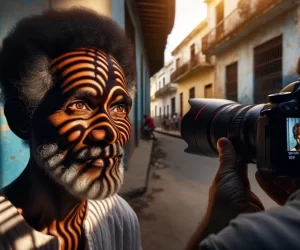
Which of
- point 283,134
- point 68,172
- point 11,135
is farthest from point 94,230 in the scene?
point 11,135

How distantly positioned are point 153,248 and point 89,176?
1811mm

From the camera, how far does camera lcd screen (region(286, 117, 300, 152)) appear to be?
699mm

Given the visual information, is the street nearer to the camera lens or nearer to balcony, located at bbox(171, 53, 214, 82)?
the camera lens

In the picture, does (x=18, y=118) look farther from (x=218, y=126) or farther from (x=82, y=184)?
(x=218, y=126)

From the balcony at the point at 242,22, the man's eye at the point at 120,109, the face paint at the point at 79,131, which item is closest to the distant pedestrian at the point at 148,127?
the balcony at the point at 242,22

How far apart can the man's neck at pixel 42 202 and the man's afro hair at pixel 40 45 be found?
0.26 meters

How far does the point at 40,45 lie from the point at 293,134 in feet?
2.85

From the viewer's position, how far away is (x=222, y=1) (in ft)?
45.0

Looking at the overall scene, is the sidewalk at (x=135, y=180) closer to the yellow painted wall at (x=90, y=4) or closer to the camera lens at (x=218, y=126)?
the yellow painted wall at (x=90, y=4)

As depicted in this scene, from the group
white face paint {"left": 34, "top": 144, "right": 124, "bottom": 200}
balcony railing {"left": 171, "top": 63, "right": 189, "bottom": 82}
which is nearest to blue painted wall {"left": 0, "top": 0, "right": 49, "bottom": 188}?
white face paint {"left": 34, "top": 144, "right": 124, "bottom": 200}

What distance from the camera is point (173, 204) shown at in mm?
3662

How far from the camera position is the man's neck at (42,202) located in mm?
979

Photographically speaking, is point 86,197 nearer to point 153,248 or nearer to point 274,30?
point 153,248

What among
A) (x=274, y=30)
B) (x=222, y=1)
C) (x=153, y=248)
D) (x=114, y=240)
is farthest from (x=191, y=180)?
(x=222, y=1)
